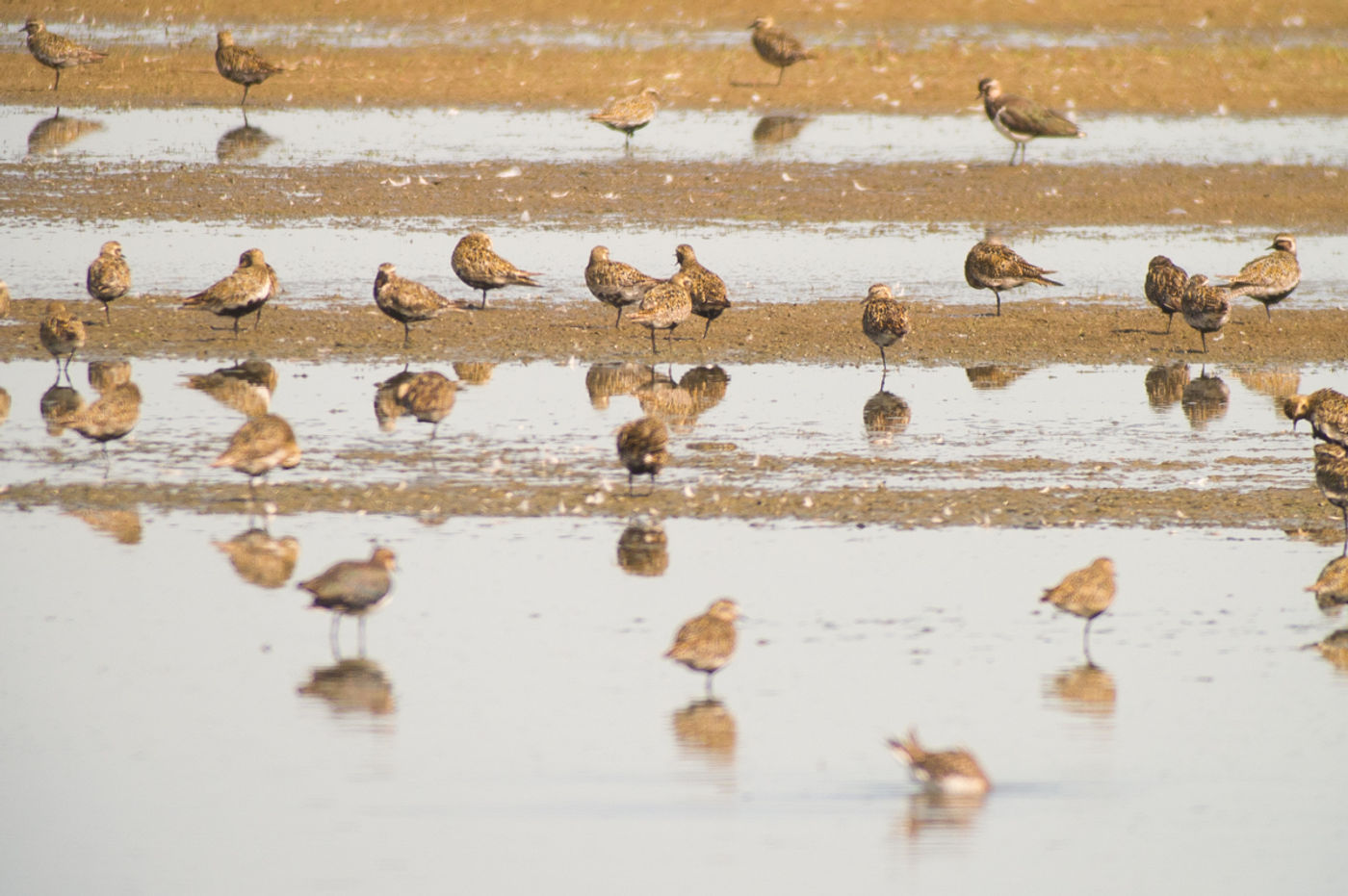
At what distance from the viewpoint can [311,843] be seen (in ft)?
24.4

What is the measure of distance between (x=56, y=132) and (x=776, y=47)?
1375 centimetres

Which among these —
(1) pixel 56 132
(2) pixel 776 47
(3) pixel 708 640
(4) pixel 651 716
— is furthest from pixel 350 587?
(2) pixel 776 47

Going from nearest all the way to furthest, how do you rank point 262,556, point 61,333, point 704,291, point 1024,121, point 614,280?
point 262,556
point 61,333
point 704,291
point 614,280
point 1024,121

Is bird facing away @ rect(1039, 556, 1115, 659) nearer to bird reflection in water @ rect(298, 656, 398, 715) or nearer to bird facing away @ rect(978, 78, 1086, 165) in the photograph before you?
bird reflection in water @ rect(298, 656, 398, 715)

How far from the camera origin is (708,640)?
29.8ft

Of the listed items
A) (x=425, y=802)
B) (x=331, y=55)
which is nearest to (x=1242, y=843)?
(x=425, y=802)

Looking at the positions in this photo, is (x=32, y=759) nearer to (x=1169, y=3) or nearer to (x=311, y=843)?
(x=311, y=843)

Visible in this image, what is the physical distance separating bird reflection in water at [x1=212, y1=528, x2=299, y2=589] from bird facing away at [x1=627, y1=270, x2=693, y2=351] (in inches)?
244

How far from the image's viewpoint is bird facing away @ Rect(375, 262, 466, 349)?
16672 millimetres

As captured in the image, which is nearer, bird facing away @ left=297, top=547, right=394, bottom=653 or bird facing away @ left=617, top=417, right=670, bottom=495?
bird facing away @ left=297, top=547, right=394, bottom=653

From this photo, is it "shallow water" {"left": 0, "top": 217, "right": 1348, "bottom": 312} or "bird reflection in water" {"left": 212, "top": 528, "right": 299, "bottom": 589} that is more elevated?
"shallow water" {"left": 0, "top": 217, "right": 1348, "bottom": 312}

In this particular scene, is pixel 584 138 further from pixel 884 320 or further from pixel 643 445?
pixel 643 445

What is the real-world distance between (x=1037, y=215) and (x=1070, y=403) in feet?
32.3

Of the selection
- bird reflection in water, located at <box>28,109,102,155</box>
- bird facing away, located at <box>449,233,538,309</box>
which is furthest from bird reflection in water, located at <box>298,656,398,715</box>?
bird reflection in water, located at <box>28,109,102,155</box>
